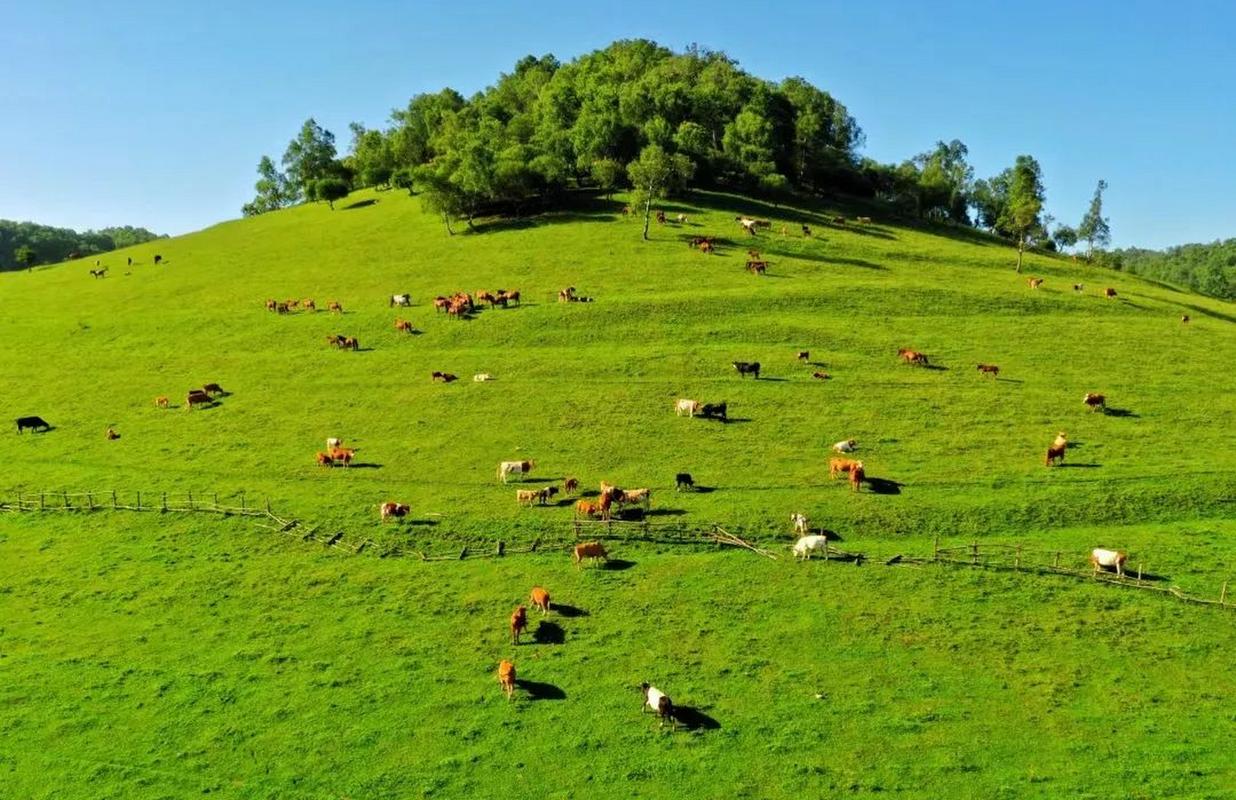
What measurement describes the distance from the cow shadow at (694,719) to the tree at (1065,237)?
12464cm

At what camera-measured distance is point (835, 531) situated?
34906 mm

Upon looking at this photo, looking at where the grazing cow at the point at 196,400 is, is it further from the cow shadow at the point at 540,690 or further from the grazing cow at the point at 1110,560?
the grazing cow at the point at 1110,560

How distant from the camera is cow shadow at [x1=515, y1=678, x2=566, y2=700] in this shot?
2534cm

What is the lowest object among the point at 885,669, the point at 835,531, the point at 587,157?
the point at 885,669

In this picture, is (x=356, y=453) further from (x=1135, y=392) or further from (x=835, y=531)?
(x=1135, y=392)

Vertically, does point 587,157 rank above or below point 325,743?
above

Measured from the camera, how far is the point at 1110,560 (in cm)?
3148

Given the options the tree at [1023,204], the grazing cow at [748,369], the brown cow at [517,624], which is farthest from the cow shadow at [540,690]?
the tree at [1023,204]

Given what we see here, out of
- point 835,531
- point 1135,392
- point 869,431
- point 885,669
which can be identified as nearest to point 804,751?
point 885,669

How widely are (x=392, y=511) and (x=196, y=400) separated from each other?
23245 millimetres

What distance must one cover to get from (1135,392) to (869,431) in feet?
61.4

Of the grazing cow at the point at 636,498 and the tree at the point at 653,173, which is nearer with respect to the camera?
the grazing cow at the point at 636,498

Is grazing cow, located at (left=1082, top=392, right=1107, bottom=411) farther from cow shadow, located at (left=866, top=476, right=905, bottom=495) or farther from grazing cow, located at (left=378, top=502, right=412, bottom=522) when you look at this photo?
grazing cow, located at (left=378, top=502, right=412, bottom=522)

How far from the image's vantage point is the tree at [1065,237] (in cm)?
12544
